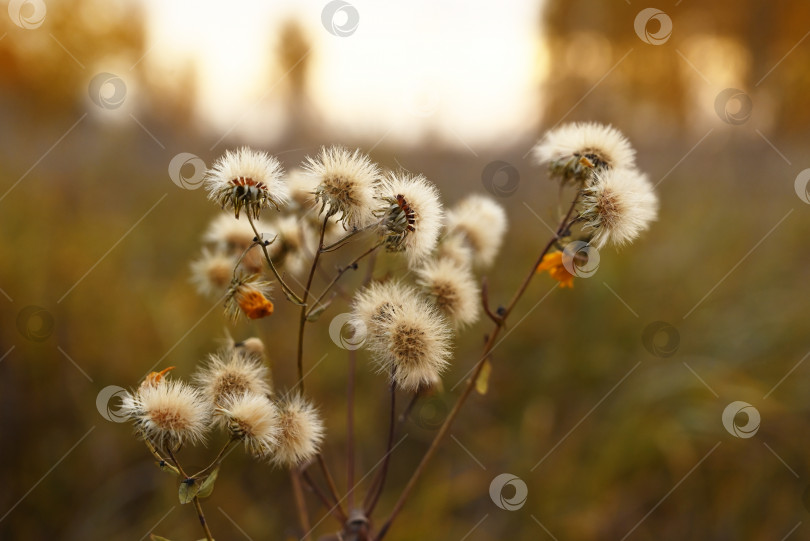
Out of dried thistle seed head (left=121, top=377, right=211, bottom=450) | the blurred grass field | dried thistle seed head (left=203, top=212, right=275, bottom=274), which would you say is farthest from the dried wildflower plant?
the blurred grass field

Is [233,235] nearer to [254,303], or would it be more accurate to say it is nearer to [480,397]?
[254,303]

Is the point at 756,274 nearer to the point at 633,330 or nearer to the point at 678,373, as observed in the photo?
the point at 633,330

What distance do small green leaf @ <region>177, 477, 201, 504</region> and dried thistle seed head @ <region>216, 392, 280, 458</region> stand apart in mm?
89

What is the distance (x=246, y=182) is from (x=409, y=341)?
14.0 inches

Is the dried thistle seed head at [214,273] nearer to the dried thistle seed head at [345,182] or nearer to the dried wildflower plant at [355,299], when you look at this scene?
the dried wildflower plant at [355,299]

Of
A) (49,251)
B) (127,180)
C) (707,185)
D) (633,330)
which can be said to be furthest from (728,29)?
(49,251)

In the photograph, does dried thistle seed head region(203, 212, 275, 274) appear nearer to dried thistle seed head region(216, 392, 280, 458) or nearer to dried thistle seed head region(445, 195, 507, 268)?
dried thistle seed head region(445, 195, 507, 268)

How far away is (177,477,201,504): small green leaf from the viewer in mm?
813

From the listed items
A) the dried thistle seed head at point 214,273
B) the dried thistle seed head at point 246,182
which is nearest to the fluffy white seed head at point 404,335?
the dried thistle seed head at point 246,182

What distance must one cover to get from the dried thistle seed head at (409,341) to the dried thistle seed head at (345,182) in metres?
0.17

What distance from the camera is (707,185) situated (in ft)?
21.1

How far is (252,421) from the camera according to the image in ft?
2.63

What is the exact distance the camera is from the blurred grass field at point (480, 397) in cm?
242

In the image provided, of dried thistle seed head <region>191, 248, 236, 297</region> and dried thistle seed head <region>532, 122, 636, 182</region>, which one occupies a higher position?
dried thistle seed head <region>532, 122, 636, 182</region>
